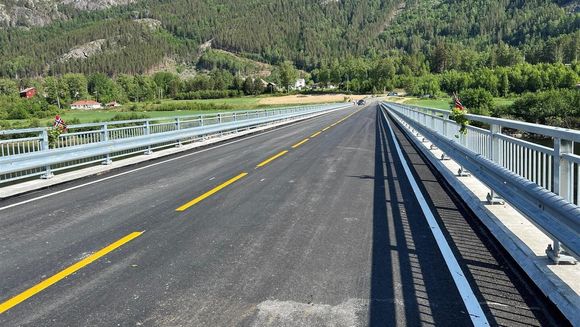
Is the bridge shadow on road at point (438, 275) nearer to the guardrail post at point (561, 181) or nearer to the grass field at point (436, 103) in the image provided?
the guardrail post at point (561, 181)

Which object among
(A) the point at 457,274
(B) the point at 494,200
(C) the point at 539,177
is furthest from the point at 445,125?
(A) the point at 457,274

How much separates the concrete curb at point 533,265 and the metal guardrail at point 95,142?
9.80 m

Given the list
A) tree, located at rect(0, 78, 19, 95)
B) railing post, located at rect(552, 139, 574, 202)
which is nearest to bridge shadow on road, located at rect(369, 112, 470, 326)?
railing post, located at rect(552, 139, 574, 202)

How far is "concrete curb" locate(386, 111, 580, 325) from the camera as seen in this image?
4066mm

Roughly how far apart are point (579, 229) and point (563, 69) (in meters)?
200

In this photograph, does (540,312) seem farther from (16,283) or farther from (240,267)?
(16,283)

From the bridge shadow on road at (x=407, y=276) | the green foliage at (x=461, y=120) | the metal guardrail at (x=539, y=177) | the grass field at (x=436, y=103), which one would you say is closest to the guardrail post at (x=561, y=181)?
the metal guardrail at (x=539, y=177)

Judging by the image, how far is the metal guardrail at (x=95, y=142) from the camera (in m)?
11.5

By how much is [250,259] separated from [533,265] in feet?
10.1

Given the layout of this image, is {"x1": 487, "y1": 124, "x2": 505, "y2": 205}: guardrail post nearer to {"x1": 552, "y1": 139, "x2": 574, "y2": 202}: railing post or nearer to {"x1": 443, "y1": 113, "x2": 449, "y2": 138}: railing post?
{"x1": 552, "y1": 139, "x2": 574, "y2": 202}: railing post

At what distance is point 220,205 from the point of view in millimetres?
Answer: 8641

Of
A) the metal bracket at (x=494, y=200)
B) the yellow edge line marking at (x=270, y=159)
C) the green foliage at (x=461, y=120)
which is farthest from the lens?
the yellow edge line marking at (x=270, y=159)

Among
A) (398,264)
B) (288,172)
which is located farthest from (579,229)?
(288,172)

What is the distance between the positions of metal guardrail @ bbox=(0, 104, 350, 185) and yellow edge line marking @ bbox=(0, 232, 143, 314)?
5874 mm
